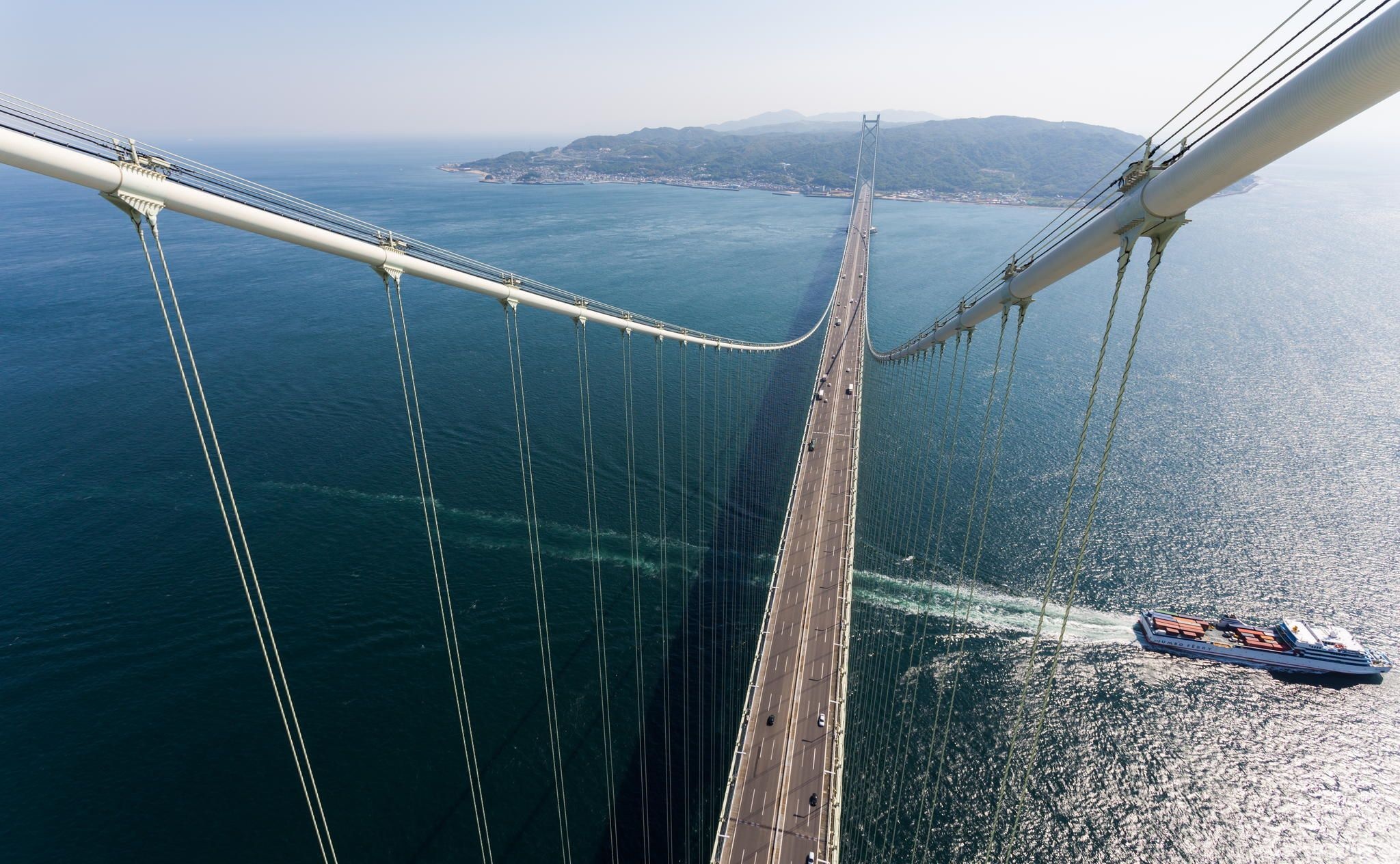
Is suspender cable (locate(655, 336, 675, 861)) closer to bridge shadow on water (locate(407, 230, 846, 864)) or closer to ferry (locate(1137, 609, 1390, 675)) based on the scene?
bridge shadow on water (locate(407, 230, 846, 864))

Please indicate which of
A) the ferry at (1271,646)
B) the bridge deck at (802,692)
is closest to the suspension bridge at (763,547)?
the bridge deck at (802,692)

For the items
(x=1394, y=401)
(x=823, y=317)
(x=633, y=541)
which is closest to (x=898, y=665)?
(x=633, y=541)

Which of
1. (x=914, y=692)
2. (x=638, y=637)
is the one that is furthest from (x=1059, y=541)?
(x=638, y=637)

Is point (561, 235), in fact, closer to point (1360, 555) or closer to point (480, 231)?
point (480, 231)

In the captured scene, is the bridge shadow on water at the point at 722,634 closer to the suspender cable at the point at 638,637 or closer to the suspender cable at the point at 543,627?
the suspender cable at the point at 638,637

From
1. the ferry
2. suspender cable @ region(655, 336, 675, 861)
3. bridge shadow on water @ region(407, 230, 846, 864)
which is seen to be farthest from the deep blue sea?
the ferry

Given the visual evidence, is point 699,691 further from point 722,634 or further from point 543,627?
point 543,627

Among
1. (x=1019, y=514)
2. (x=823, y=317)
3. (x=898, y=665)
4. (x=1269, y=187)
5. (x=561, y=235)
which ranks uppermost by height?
(x=1269, y=187)
